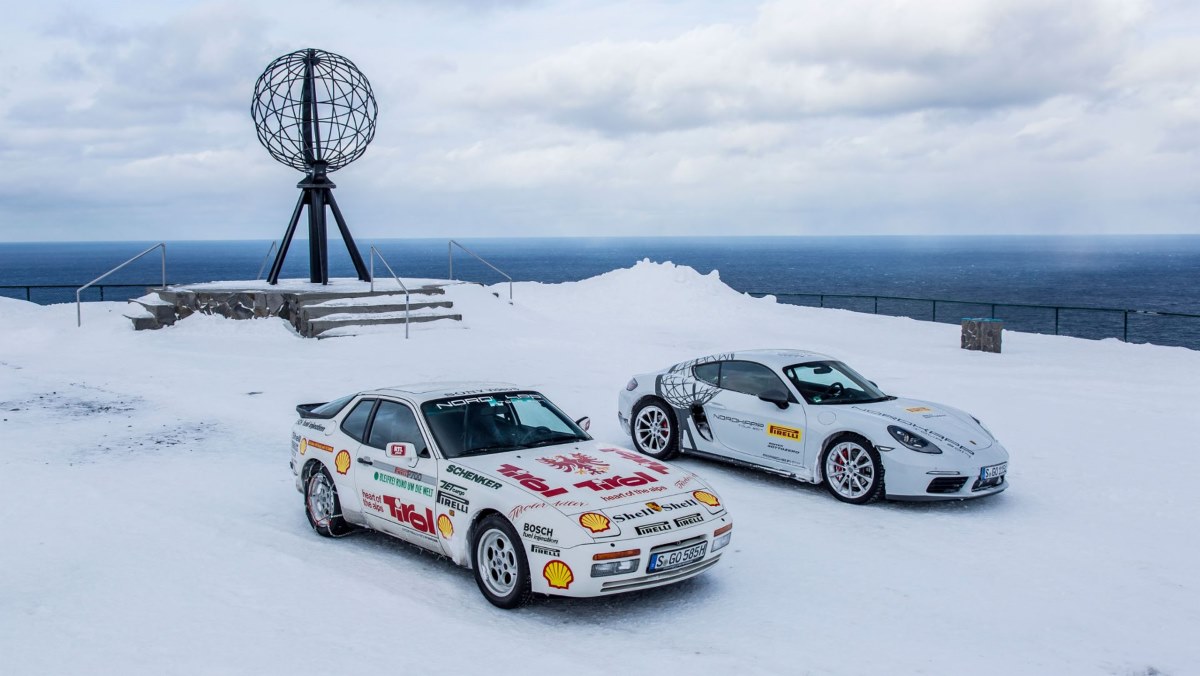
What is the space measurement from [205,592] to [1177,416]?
12.9m

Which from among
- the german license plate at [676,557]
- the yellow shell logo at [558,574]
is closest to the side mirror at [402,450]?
the yellow shell logo at [558,574]

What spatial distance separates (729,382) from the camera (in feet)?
32.6

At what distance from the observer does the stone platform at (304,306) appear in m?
20.9

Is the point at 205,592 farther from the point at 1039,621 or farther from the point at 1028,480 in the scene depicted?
the point at 1028,480

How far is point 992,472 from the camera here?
8477 millimetres

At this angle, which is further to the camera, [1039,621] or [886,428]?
[886,428]

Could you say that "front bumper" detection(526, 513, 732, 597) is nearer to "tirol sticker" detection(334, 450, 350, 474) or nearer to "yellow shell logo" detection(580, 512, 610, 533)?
"yellow shell logo" detection(580, 512, 610, 533)

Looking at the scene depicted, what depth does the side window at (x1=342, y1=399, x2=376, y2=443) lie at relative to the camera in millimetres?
7375

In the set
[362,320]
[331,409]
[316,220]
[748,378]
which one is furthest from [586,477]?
[316,220]

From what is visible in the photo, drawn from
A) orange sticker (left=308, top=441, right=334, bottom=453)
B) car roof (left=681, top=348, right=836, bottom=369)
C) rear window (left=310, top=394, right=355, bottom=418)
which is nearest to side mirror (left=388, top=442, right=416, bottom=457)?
orange sticker (left=308, top=441, right=334, bottom=453)

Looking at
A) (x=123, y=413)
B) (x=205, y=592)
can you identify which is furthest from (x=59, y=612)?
(x=123, y=413)

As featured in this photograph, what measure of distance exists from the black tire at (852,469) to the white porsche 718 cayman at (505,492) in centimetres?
238

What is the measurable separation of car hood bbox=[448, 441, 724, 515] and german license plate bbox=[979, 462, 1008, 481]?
10.6 ft

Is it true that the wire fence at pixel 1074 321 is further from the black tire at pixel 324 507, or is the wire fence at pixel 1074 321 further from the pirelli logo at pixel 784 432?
the black tire at pixel 324 507
